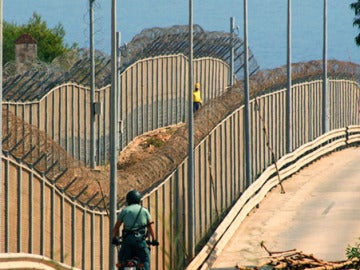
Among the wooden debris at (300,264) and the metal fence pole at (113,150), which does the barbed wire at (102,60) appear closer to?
the metal fence pole at (113,150)

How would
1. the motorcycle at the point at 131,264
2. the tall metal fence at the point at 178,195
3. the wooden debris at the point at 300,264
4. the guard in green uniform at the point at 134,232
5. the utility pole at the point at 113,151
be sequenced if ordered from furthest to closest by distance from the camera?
the utility pole at the point at 113,151, the tall metal fence at the point at 178,195, the wooden debris at the point at 300,264, the guard in green uniform at the point at 134,232, the motorcycle at the point at 131,264

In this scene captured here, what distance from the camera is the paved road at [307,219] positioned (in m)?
32.9

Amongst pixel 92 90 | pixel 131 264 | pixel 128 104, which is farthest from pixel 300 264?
pixel 128 104

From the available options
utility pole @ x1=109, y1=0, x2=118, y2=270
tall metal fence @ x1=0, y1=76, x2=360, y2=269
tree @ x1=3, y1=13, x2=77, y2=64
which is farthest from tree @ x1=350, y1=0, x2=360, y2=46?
tree @ x1=3, y1=13, x2=77, y2=64

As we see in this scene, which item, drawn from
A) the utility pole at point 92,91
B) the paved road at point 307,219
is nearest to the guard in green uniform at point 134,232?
the paved road at point 307,219

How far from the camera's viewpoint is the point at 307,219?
38438 millimetres

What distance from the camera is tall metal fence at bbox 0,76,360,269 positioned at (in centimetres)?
2316

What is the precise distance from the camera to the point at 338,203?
4172 cm

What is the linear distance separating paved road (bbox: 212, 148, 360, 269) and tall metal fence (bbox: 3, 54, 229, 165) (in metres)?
4.16

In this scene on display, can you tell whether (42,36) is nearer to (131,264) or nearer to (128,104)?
(128,104)

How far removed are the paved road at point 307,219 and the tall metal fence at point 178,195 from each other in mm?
911

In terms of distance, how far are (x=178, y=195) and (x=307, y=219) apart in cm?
713

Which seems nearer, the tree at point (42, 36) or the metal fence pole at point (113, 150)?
the metal fence pole at point (113, 150)

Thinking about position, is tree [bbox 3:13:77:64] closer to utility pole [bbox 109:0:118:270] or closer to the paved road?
the paved road
